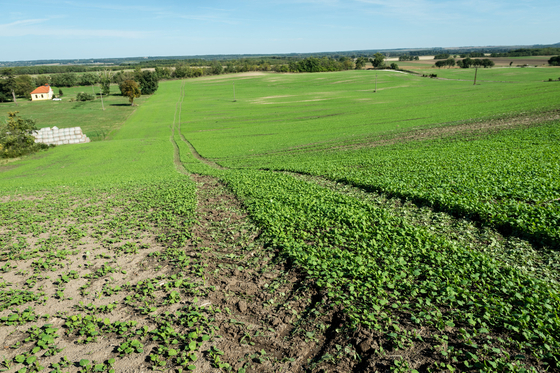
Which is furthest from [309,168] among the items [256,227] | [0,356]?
[0,356]

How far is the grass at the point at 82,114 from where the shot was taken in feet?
271

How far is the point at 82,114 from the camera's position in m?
103

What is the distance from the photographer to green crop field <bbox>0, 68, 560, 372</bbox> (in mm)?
8539

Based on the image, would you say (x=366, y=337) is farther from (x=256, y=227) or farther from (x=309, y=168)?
(x=309, y=168)

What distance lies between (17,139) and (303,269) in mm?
68915

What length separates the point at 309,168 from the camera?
28.9 m

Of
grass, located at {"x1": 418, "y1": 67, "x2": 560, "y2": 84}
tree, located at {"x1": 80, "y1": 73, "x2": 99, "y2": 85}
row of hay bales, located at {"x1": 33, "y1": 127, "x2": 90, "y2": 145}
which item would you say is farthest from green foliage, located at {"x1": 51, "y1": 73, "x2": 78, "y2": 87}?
grass, located at {"x1": 418, "y1": 67, "x2": 560, "y2": 84}

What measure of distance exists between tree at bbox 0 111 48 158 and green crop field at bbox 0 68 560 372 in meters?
36.7

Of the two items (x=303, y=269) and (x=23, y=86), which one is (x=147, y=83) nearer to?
(x=23, y=86)

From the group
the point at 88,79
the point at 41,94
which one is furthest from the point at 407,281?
the point at 88,79

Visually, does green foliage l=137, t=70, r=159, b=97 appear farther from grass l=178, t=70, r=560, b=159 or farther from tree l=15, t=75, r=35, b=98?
tree l=15, t=75, r=35, b=98

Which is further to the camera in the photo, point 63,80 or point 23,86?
point 63,80

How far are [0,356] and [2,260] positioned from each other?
25.3ft

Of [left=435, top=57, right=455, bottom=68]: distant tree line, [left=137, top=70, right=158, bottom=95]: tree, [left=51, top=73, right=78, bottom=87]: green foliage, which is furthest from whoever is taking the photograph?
[left=51, top=73, right=78, bottom=87]: green foliage
